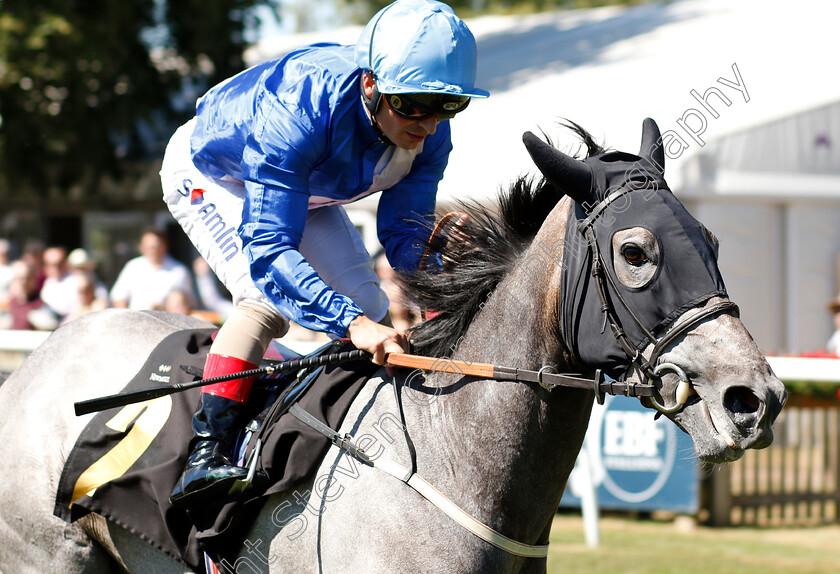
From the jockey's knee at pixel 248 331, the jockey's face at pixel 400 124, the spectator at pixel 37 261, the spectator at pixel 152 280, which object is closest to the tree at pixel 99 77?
the spectator at pixel 37 261

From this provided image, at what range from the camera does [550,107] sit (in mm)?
12297

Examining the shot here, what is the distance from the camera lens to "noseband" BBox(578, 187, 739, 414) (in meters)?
2.37

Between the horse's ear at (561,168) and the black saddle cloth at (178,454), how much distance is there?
33.4 inches

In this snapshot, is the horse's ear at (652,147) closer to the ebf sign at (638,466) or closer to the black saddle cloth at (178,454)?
the black saddle cloth at (178,454)

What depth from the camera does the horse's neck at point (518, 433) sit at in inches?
106

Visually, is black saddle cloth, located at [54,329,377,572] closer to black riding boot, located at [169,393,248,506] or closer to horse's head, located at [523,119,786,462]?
black riding boot, located at [169,393,248,506]

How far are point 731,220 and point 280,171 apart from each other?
8923 mm

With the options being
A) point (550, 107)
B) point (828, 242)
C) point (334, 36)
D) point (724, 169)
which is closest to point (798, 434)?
point (724, 169)

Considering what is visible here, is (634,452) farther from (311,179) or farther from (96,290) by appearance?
(96,290)

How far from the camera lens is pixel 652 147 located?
2.77 m

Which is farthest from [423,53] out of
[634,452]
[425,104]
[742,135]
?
[742,135]

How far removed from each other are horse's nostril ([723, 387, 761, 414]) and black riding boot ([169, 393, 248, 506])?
137 cm

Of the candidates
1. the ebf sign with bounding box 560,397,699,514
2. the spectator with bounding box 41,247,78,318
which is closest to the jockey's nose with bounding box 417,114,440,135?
the ebf sign with bounding box 560,397,699,514

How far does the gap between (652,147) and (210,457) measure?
157 cm
